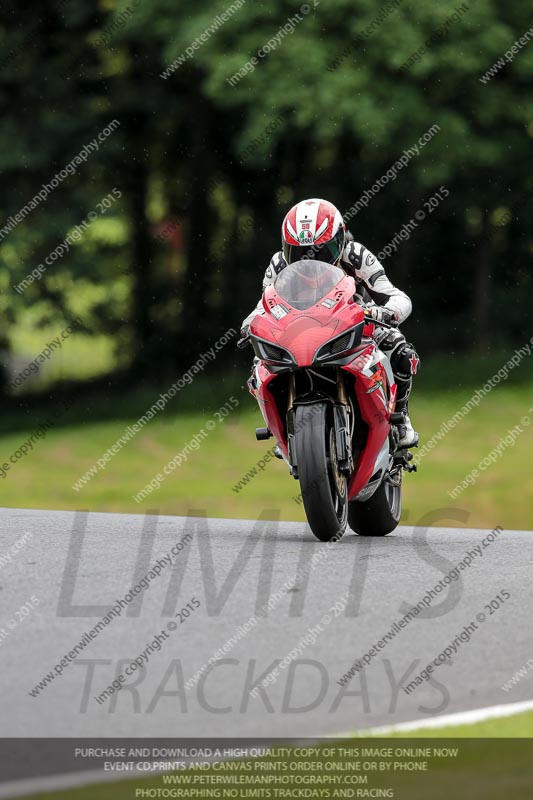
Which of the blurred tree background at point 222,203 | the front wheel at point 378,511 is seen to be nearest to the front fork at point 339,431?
the front wheel at point 378,511

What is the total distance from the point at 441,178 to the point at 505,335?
5.81 m

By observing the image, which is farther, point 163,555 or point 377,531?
point 377,531

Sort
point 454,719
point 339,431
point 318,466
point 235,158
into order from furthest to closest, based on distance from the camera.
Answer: point 235,158, point 339,431, point 318,466, point 454,719

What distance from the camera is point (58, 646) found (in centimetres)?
575

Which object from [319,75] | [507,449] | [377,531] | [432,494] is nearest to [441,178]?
[319,75]

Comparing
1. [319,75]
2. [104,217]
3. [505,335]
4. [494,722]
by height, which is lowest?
[505,335]

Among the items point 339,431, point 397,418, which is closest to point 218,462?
point 397,418

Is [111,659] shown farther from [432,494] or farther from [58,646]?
[432,494]

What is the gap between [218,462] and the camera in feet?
67.9

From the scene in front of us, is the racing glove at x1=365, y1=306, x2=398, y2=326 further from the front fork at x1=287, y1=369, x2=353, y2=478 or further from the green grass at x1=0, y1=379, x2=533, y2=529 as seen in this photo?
the green grass at x1=0, y1=379, x2=533, y2=529

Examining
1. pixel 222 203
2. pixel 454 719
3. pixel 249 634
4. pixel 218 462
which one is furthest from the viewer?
pixel 222 203

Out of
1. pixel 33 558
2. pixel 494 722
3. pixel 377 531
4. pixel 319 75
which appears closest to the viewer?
pixel 494 722
